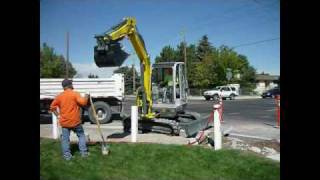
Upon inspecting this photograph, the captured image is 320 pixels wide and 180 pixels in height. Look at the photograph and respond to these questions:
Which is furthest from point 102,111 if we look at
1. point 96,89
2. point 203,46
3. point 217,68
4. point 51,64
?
point 203,46

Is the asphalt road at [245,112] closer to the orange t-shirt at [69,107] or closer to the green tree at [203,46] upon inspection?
the orange t-shirt at [69,107]

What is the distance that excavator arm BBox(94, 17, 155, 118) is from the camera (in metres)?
11.1

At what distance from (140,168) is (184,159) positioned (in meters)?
1.15

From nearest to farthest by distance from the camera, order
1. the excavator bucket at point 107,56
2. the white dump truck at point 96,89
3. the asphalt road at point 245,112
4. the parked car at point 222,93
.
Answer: the excavator bucket at point 107,56 < the white dump truck at point 96,89 < the asphalt road at point 245,112 < the parked car at point 222,93

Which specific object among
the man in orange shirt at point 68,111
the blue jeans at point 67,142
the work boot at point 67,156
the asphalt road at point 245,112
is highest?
the man in orange shirt at point 68,111

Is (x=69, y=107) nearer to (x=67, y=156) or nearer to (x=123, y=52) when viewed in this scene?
(x=67, y=156)

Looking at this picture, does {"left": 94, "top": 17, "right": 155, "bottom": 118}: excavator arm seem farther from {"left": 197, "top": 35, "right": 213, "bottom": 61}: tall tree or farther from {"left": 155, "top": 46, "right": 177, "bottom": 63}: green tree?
{"left": 197, "top": 35, "right": 213, "bottom": 61}: tall tree

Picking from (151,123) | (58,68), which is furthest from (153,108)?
(58,68)

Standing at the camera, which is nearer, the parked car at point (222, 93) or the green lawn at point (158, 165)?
the green lawn at point (158, 165)

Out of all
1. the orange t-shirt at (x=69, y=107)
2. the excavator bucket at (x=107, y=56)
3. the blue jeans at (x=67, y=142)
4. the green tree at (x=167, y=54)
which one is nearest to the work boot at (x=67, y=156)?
the blue jeans at (x=67, y=142)

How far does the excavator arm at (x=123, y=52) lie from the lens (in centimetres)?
1106
